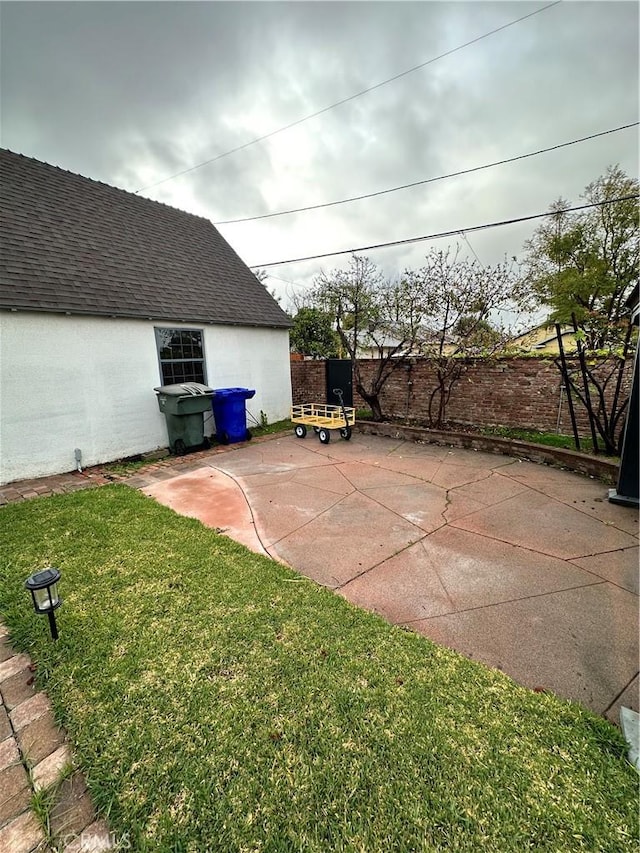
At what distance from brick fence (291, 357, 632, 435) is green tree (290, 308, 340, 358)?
535 centimetres

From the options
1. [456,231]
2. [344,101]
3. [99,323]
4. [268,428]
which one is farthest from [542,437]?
[99,323]

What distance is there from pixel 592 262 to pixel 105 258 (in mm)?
9519

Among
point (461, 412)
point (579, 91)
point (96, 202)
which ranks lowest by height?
point (461, 412)

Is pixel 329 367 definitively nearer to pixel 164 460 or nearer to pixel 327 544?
pixel 164 460

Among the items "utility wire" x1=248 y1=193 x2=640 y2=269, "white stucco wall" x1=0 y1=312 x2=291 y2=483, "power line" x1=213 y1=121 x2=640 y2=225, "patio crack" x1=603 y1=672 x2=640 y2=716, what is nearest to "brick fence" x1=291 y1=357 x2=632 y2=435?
"utility wire" x1=248 y1=193 x2=640 y2=269

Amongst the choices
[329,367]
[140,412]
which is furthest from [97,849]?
[329,367]

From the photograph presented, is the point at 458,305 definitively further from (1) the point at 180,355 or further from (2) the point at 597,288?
(1) the point at 180,355

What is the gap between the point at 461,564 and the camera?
3246 millimetres

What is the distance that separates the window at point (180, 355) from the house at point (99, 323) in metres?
0.03

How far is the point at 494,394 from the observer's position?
805 cm

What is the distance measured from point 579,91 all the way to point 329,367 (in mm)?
7766

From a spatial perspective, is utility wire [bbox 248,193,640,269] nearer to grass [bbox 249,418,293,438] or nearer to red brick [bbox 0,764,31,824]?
grass [bbox 249,418,293,438]

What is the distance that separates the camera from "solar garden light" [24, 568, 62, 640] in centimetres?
214

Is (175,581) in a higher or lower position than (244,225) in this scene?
lower
